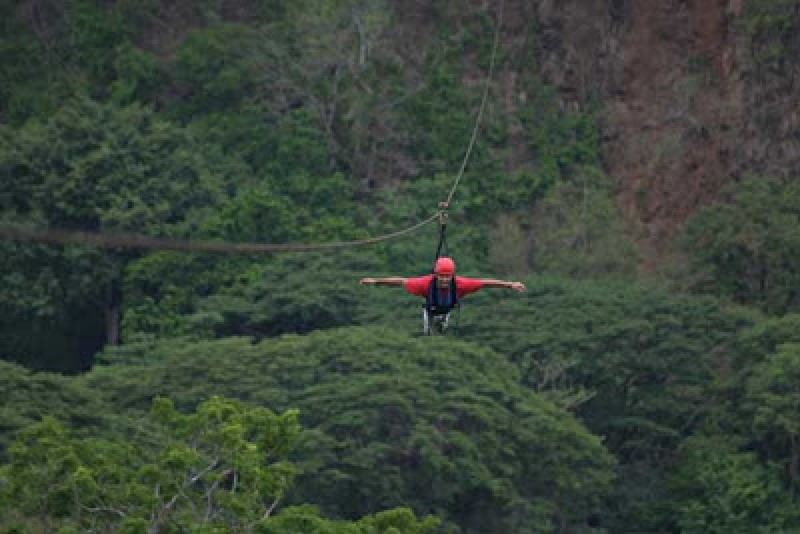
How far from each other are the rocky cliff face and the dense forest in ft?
0.62

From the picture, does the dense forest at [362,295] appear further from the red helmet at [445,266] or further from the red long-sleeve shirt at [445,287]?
the red helmet at [445,266]

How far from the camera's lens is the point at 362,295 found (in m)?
47.9

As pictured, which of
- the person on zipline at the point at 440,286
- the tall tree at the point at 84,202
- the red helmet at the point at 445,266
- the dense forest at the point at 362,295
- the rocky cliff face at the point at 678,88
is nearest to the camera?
the red helmet at the point at 445,266

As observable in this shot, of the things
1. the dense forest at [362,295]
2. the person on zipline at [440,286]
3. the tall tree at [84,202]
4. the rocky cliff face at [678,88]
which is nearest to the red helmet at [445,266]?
the person on zipline at [440,286]

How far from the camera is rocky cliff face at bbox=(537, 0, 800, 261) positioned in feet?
171

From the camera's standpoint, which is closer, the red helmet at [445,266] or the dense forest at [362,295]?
the red helmet at [445,266]

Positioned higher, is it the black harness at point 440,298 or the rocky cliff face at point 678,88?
the rocky cliff face at point 678,88

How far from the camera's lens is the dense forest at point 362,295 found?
40812 mm

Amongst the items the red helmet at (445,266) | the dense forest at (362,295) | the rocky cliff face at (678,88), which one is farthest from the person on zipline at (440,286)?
the rocky cliff face at (678,88)

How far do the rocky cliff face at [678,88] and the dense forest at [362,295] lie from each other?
0.62ft

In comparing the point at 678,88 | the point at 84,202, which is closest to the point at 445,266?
the point at 84,202

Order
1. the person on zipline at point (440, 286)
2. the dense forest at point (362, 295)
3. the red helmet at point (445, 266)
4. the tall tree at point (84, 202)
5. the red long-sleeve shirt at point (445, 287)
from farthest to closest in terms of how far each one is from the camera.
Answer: the tall tree at point (84, 202), the dense forest at point (362, 295), the red long-sleeve shirt at point (445, 287), the person on zipline at point (440, 286), the red helmet at point (445, 266)

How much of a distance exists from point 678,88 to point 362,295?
30.3 feet

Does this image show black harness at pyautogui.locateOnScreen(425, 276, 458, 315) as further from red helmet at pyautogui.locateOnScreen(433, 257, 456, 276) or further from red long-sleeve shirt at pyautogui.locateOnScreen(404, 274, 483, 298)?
red helmet at pyautogui.locateOnScreen(433, 257, 456, 276)
